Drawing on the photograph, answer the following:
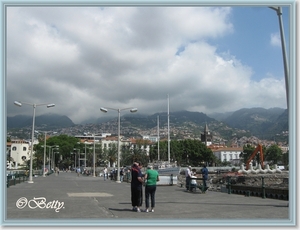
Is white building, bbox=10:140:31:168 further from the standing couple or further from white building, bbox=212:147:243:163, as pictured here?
white building, bbox=212:147:243:163

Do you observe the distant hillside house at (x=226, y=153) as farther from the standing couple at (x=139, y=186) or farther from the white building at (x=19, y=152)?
the standing couple at (x=139, y=186)

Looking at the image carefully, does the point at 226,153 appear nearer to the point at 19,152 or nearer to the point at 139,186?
the point at 19,152

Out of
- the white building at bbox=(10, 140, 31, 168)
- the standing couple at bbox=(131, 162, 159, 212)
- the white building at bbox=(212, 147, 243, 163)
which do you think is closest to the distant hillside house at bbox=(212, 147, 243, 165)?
the white building at bbox=(212, 147, 243, 163)

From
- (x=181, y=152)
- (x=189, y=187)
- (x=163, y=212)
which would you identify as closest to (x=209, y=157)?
(x=181, y=152)

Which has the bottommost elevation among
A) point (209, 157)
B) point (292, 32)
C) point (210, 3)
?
point (209, 157)

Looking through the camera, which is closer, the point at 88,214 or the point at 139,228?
the point at 139,228

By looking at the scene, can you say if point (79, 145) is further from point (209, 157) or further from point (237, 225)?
point (237, 225)

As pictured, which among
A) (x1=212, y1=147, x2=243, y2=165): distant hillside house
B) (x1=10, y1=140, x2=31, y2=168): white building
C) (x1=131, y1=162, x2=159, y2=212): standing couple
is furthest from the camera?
(x1=212, y1=147, x2=243, y2=165): distant hillside house

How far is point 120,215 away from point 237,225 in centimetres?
339

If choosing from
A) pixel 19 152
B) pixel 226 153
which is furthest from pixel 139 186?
pixel 226 153

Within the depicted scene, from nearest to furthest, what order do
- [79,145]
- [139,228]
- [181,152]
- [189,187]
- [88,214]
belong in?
1. [139,228]
2. [88,214]
3. [189,187]
4. [181,152]
5. [79,145]

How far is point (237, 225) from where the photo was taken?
7898 mm

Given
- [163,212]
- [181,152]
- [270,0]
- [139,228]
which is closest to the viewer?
[139,228]

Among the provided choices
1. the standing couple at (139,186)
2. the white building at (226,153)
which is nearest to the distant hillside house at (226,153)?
the white building at (226,153)
